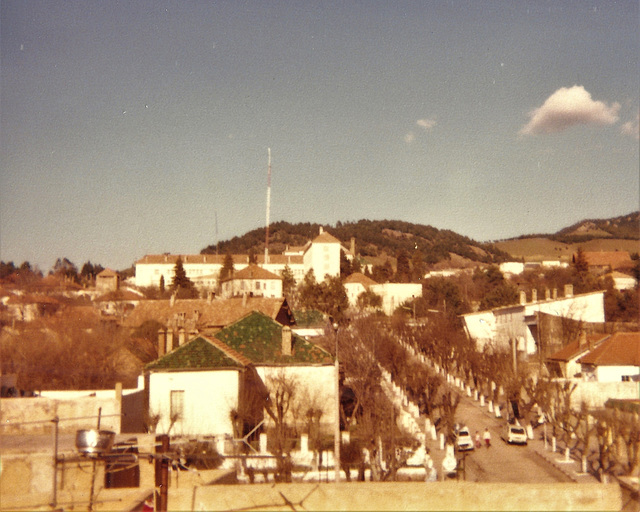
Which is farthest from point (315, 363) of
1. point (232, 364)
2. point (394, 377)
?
point (394, 377)

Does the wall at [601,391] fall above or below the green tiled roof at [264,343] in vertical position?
below

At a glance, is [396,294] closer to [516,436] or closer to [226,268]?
[226,268]

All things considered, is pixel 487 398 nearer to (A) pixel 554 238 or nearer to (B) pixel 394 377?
(B) pixel 394 377

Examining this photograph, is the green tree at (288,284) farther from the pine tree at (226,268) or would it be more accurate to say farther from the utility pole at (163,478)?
the utility pole at (163,478)

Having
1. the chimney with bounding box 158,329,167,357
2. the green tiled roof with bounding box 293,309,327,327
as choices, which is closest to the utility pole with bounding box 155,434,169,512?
the chimney with bounding box 158,329,167,357

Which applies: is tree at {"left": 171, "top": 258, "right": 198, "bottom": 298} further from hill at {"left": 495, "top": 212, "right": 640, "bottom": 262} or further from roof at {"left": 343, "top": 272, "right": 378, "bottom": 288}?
hill at {"left": 495, "top": 212, "right": 640, "bottom": 262}

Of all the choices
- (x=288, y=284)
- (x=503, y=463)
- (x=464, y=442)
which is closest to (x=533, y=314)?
(x=464, y=442)

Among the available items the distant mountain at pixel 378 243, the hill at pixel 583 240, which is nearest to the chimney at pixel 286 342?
the hill at pixel 583 240
